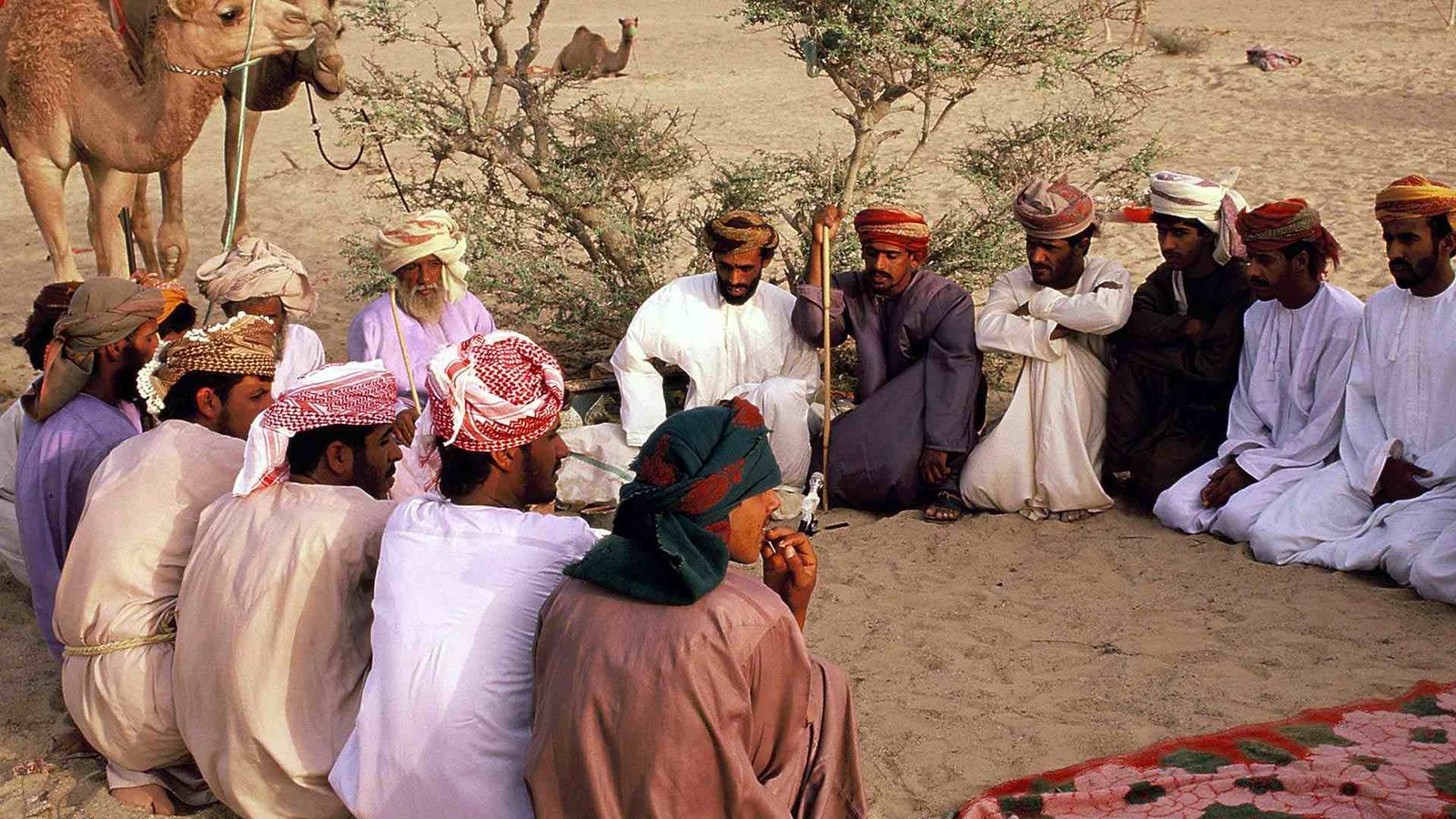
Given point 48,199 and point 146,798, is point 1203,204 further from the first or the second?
point 48,199

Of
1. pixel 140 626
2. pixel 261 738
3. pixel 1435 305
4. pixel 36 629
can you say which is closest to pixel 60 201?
pixel 36 629

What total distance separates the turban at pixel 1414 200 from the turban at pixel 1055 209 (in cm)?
117

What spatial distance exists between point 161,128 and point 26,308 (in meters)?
4.01

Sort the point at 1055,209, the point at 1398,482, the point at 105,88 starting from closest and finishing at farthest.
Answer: the point at 1398,482 < the point at 1055,209 < the point at 105,88

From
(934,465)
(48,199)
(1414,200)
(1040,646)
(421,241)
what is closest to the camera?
(1040,646)

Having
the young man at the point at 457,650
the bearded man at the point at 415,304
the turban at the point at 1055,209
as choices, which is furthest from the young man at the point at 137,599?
the turban at the point at 1055,209

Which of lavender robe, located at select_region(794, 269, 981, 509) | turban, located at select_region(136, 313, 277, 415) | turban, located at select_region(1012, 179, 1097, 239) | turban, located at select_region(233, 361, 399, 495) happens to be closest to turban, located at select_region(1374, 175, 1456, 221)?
turban, located at select_region(1012, 179, 1097, 239)

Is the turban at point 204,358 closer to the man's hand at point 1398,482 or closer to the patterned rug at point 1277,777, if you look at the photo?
the patterned rug at point 1277,777

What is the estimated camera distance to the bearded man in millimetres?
6176

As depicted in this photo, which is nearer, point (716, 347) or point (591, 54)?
point (716, 347)

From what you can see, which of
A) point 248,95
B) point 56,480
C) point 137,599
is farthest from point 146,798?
point 248,95

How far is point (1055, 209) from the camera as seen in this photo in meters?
6.01

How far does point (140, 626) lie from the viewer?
389cm

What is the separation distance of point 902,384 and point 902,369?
0.51 ft
